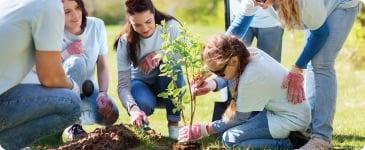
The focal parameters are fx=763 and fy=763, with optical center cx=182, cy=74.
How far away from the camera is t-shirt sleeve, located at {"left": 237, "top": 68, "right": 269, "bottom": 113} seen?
432cm

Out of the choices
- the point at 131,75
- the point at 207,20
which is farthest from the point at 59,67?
the point at 207,20

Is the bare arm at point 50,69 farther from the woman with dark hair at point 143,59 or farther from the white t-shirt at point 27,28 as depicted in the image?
the woman with dark hair at point 143,59

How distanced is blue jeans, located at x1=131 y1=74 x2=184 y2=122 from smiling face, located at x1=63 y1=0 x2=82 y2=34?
0.54 m

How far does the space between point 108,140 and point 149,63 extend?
0.75 metres

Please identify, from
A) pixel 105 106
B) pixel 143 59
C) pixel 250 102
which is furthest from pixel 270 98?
pixel 105 106

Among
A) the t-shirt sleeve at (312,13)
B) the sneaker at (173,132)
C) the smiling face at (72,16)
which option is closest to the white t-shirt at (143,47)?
the smiling face at (72,16)

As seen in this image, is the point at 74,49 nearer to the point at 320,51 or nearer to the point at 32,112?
the point at 32,112

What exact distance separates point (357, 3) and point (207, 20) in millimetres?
7275

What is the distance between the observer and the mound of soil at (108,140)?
4.57 metres

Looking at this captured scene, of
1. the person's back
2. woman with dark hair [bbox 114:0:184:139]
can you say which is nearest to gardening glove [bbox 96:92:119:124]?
woman with dark hair [bbox 114:0:184:139]

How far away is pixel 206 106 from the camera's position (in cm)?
661

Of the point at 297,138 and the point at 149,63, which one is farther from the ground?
the point at 149,63

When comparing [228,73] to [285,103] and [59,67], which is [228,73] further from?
[59,67]

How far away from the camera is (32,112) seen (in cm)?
421
